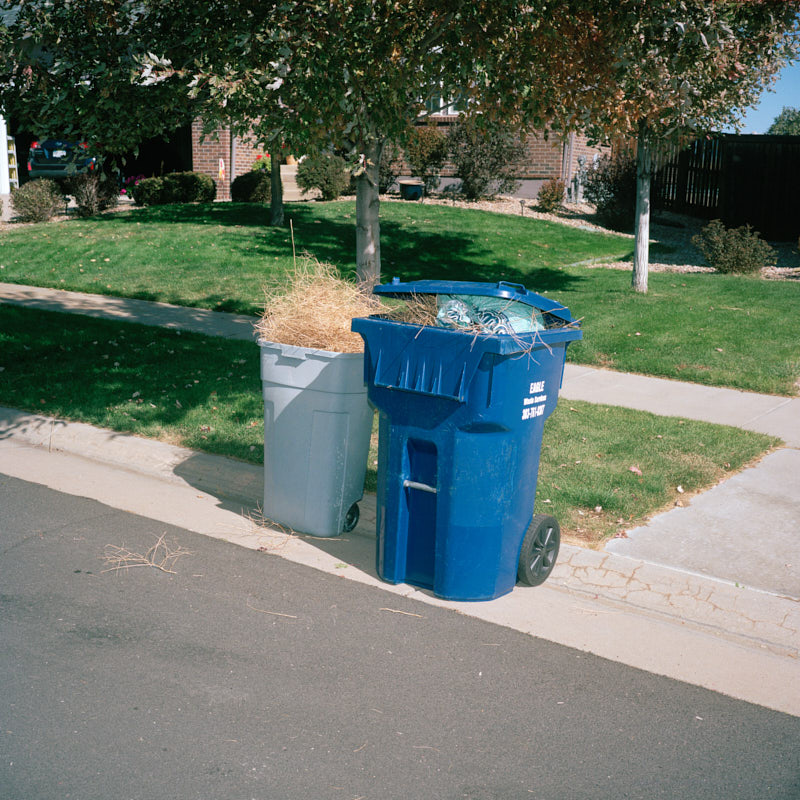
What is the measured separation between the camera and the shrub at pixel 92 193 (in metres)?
18.8

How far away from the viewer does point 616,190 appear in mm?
→ 21484

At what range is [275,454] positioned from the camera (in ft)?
17.6

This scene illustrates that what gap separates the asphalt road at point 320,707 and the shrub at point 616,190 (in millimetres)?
17662

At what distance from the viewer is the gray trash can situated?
5121mm

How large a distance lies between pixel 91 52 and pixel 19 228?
12.1 metres

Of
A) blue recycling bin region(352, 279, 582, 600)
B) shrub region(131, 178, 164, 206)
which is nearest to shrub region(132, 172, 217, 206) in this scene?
shrub region(131, 178, 164, 206)

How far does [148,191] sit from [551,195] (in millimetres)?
9577

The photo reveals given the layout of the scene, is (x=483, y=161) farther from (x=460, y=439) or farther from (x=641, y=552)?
(x=460, y=439)

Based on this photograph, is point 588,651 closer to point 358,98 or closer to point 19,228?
point 358,98

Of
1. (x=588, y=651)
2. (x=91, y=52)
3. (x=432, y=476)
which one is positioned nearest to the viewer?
(x=588, y=651)

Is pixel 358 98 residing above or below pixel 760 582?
above

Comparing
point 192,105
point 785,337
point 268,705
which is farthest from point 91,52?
point 785,337

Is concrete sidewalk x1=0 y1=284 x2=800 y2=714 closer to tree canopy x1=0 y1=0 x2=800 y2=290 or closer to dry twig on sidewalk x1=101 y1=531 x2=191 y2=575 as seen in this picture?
dry twig on sidewalk x1=101 y1=531 x2=191 y2=575

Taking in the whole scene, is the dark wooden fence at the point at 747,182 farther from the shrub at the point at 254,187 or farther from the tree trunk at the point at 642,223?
A: the shrub at the point at 254,187
